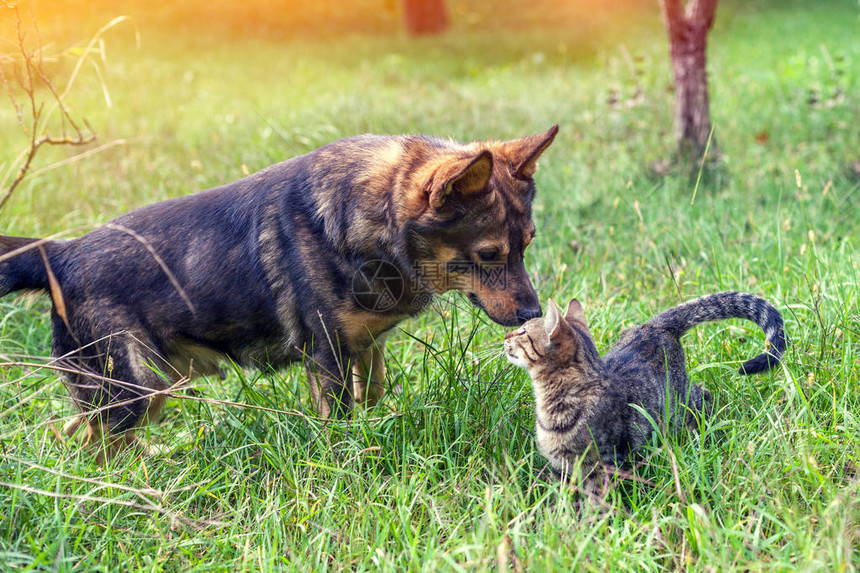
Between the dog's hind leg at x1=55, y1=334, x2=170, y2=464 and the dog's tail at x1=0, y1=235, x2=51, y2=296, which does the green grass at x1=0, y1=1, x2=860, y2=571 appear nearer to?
the dog's hind leg at x1=55, y1=334, x2=170, y2=464

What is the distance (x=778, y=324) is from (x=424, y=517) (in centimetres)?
171

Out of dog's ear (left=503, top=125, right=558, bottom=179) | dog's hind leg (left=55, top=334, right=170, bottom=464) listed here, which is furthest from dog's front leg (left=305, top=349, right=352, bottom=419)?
dog's ear (left=503, top=125, right=558, bottom=179)

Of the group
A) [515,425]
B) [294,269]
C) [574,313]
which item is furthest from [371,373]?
[574,313]

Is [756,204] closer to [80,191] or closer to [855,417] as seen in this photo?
[855,417]

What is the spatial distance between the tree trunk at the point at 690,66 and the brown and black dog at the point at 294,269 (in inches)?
155

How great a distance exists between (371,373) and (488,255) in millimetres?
854

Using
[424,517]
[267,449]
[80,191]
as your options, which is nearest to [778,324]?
[424,517]

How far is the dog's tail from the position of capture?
11.2 feet

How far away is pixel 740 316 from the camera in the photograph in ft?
10.6

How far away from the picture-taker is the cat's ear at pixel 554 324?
2.82 metres

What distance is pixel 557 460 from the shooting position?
116 inches

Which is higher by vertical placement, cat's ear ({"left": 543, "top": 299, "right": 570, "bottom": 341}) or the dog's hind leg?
cat's ear ({"left": 543, "top": 299, "right": 570, "bottom": 341})

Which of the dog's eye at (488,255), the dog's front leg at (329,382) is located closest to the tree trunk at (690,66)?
the dog's eye at (488,255)

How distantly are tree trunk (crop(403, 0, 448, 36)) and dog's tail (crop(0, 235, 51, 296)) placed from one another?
700 inches
